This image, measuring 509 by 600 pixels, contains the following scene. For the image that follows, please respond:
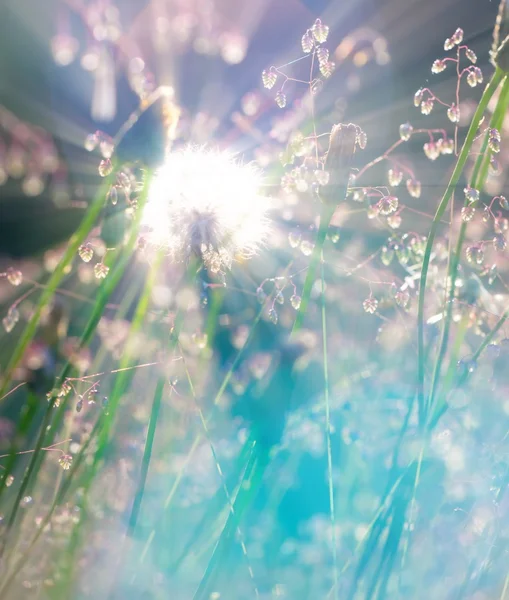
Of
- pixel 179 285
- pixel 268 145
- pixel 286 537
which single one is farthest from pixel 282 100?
pixel 286 537

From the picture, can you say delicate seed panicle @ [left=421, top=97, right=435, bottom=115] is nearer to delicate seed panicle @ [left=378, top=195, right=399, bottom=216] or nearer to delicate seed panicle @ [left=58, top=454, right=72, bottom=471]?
delicate seed panicle @ [left=378, top=195, right=399, bottom=216]

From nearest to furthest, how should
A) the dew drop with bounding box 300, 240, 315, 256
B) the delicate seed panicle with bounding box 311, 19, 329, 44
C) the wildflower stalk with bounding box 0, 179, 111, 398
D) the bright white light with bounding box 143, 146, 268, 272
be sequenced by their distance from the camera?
1. the wildflower stalk with bounding box 0, 179, 111, 398
2. the delicate seed panicle with bounding box 311, 19, 329, 44
3. the dew drop with bounding box 300, 240, 315, 256
4. the bright white light with bounding box 143, 146, 268, 272

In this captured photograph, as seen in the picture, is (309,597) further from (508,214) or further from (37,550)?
(508,214)

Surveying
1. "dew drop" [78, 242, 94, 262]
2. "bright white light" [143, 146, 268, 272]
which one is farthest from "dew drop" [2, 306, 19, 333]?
"bright white light" [143, 146, 268, 272]

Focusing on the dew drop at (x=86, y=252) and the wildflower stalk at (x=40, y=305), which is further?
the dew drop at (x=86, y=252)

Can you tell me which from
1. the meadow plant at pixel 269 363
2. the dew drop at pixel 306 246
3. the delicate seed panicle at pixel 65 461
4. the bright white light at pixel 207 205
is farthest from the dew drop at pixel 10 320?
the dew drop at pixel 306 246

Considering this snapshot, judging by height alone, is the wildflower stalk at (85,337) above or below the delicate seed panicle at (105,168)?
below

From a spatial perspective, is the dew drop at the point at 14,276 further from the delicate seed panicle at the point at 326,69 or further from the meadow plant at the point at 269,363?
the delicate seed panicle at the point at 326,69

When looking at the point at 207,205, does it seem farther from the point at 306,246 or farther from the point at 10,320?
the point at 10,320
